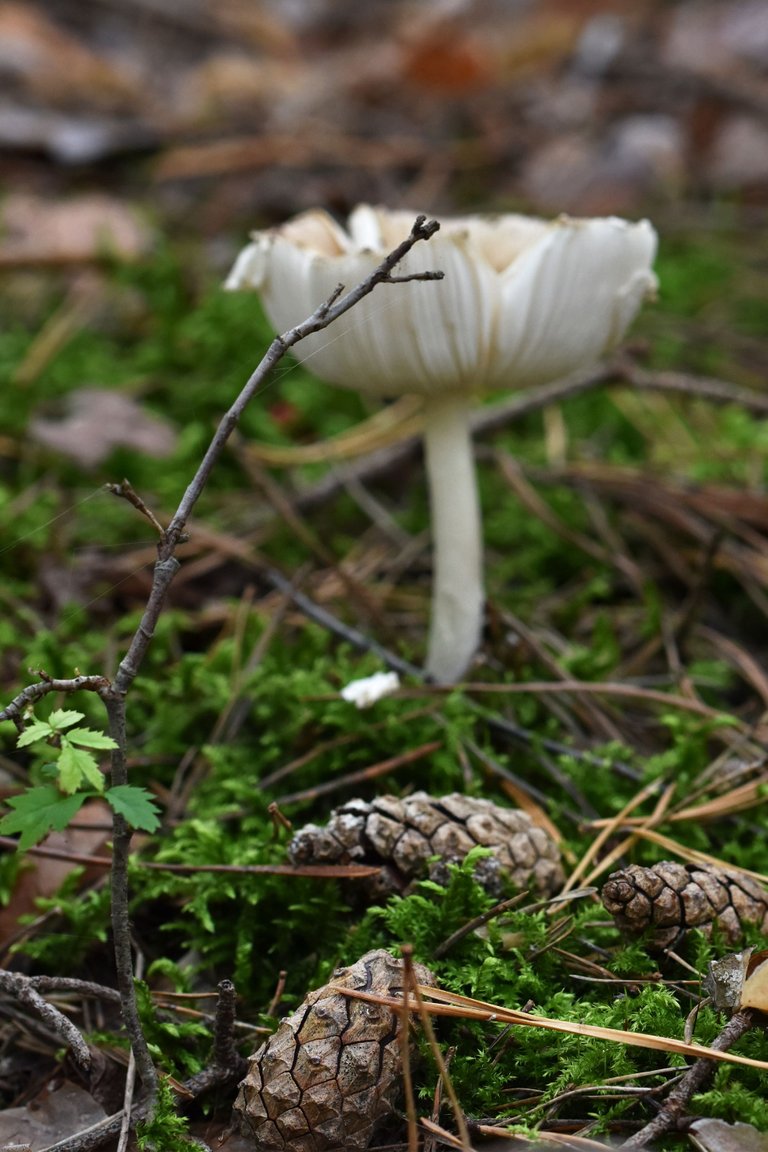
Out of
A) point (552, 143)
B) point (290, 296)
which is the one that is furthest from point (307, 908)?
point (552, 143)

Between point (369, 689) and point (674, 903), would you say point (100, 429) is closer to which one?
point (369, 689)

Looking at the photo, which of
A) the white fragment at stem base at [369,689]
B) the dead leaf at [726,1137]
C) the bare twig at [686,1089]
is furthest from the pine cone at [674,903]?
the white fragment at stem base at [369,689]

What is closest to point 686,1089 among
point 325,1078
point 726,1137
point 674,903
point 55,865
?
point 726,1137

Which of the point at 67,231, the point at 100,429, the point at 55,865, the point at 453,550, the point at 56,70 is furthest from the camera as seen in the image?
the point at 56,70

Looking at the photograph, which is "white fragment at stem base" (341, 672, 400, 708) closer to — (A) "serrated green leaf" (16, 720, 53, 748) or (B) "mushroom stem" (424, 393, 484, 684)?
(B) "mushroom stem" (424, 393, 484, 684)

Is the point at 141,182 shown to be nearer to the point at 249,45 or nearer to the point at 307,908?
the point at 249,45

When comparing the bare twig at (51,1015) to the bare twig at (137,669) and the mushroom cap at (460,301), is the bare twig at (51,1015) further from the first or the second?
the mushroom cap at (460,301)
